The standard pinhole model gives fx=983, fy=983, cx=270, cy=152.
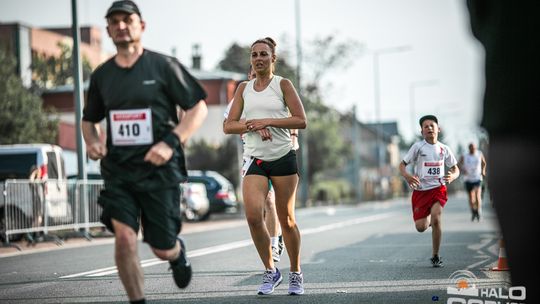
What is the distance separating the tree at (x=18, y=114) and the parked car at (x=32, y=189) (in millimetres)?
19927

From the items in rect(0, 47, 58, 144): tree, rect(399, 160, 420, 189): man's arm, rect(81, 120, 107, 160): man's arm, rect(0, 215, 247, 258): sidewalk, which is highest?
rect(0, 47, 58, 144): tree

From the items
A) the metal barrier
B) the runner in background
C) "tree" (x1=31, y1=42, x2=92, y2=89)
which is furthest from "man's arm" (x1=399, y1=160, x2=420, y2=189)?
"tree" (x1=31, y1=42, x2=92, y2=89)

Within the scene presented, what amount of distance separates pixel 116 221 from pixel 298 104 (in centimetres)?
260

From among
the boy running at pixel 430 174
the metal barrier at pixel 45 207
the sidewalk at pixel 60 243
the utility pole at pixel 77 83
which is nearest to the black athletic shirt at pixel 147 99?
the boy running at pixel 430 174

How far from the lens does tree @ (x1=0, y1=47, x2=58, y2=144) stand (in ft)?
134

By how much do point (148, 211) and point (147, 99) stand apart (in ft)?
2.14

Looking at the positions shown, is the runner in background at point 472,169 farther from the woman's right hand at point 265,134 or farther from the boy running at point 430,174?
the woman's right hand at point 265,134

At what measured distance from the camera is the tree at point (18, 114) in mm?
40938

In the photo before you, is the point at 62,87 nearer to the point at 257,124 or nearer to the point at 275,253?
the point at 275,253

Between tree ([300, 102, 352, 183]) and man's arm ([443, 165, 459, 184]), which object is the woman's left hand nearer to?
man's arm ([443, 165, 459, 184])

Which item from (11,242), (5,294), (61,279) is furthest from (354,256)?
(11,242)

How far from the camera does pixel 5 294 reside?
29.0 ft

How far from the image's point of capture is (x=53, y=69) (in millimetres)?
71438

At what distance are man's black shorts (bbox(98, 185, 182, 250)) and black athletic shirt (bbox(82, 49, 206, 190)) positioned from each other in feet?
0.21
